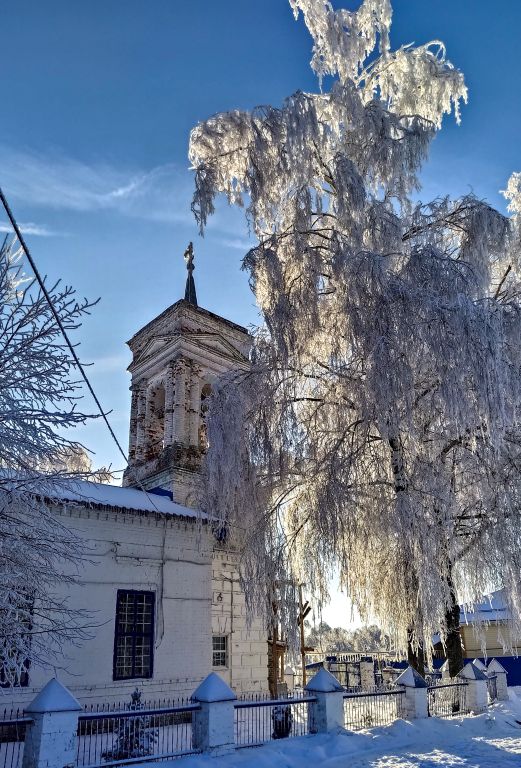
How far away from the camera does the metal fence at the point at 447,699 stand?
13.4 m

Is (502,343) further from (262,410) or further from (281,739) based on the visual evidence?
(281,739)

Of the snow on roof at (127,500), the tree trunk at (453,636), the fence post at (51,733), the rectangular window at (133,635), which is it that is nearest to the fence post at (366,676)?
the tree trunk at (453,636)

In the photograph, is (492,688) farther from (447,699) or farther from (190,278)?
(190,278)

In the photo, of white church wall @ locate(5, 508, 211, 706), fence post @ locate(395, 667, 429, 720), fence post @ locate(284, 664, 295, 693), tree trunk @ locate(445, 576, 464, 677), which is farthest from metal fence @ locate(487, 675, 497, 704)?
fence post @ locate(284, 664, 295, 693)

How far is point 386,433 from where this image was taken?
1130cm

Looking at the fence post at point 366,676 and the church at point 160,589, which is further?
the fence post at point 366,676

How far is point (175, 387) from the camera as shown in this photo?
65.8ft

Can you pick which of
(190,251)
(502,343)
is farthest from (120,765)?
(190,251)

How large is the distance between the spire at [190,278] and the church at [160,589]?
4004 mm

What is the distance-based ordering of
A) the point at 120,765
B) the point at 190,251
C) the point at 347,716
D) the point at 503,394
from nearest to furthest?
the point at 120,765, the point at 503,394, the point at 347,716, the point at 190,251

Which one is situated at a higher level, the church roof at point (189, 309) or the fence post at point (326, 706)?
the church roof at point (189, 309)

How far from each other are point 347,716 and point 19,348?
10.1 m

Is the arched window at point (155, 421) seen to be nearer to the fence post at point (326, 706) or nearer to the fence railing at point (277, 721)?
the fence railing at point (277, 721)

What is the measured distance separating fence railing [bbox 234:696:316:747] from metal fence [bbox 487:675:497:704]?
21.6 ft
